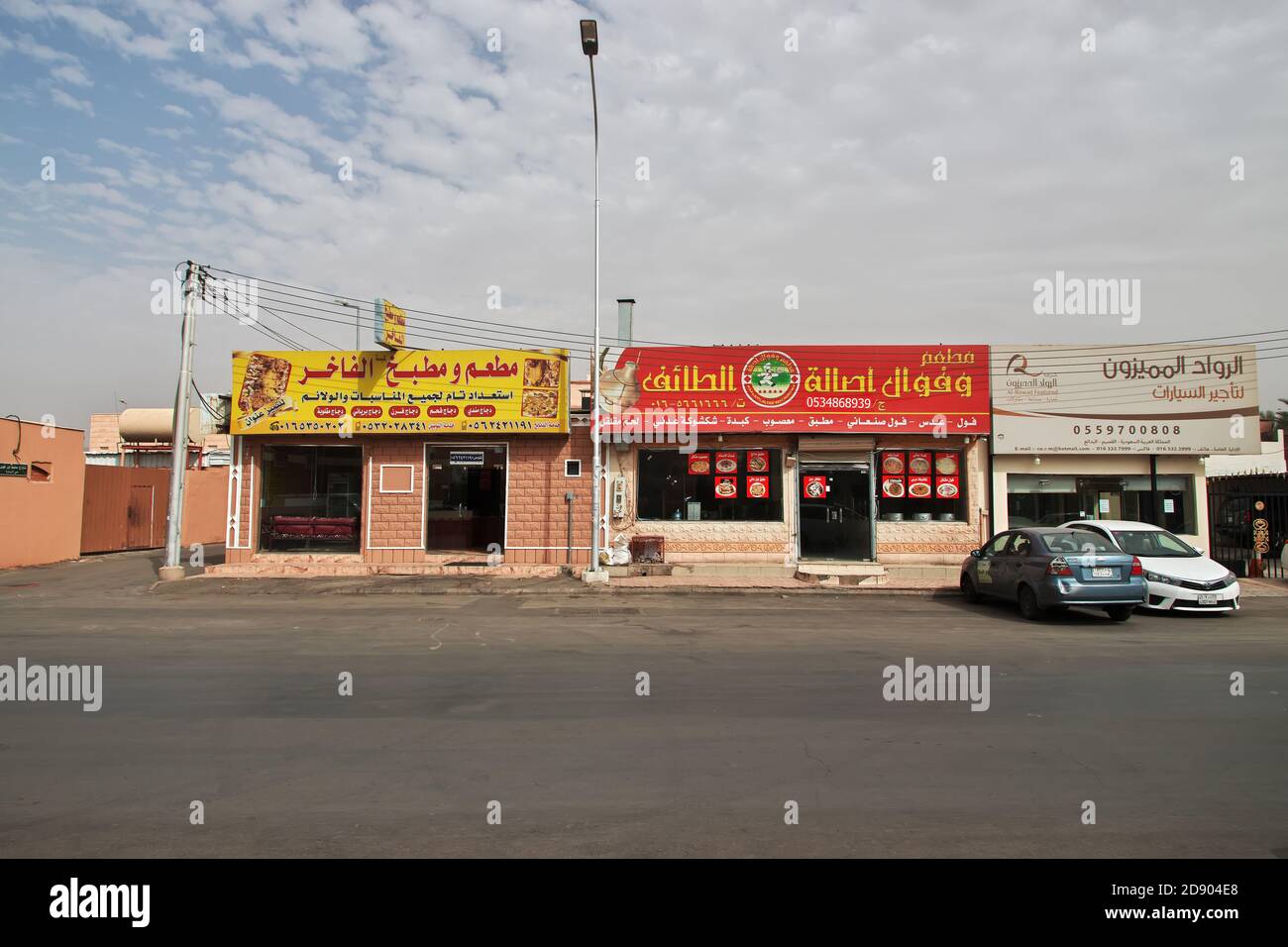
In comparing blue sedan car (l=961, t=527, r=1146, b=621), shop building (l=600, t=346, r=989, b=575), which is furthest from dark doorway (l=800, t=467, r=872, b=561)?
blue sedan car (l=961, t=527, r=1146, b=621)

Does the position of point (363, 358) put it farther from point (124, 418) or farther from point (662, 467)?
point (124, 418)

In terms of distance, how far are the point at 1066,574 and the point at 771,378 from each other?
29.5 ft

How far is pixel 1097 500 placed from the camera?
20.1 metres

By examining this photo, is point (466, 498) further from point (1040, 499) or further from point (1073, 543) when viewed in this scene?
point (1040, 499)

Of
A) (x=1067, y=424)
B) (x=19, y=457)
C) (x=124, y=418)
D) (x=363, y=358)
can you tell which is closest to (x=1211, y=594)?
(x=1067, y=424)

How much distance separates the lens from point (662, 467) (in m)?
20.3

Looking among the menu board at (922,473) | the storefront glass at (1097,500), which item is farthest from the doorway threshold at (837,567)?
the storefront glass at (1097,500)

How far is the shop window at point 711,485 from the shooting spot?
790 inches

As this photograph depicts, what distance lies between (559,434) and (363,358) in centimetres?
533

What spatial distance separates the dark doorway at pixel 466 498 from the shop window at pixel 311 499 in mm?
1946

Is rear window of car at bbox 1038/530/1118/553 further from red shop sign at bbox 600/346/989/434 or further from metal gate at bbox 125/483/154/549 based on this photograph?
metal gate at bbox 125/483/154/549

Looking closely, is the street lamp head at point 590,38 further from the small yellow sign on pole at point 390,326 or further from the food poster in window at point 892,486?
the food poster in window at point 892,486

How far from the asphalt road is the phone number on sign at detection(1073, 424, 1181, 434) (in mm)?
9171
